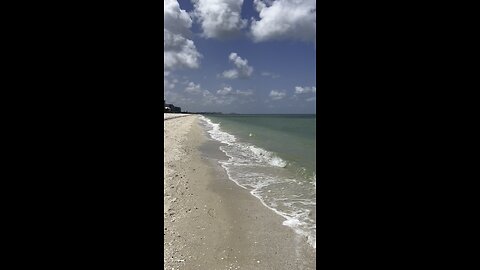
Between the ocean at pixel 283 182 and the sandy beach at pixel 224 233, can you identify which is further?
the ocean at pixel 283 182

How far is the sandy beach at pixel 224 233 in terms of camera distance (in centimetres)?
363

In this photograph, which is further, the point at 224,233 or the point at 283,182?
the point at 283,182

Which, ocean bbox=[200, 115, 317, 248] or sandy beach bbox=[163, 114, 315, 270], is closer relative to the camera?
sandy beach bbox=[163, 114, 315, 270]

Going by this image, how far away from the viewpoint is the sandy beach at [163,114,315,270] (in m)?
3.63

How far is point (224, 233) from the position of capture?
445 cm

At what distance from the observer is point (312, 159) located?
11852mm
